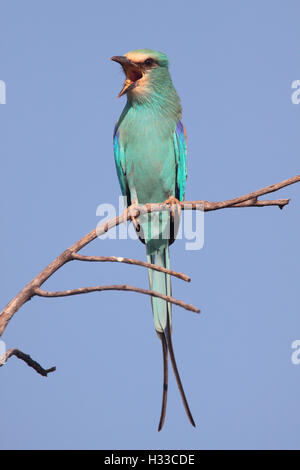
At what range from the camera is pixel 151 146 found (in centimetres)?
425

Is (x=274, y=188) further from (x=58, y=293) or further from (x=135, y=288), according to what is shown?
(x=58, y=293)

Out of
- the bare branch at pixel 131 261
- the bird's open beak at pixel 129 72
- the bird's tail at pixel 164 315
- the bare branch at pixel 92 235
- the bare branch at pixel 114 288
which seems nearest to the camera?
the bare branch at pixel 114 288

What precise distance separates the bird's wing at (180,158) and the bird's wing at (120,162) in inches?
15.1

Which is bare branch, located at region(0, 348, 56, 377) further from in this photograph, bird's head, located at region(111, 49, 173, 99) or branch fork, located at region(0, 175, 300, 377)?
bird's head, located at region(111, 49, 173, 99)

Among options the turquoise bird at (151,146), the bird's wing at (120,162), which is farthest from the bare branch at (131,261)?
the bird's wing at (120,162)

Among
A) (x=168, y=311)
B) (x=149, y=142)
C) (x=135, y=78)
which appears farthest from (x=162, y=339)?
(x=135, y=78)

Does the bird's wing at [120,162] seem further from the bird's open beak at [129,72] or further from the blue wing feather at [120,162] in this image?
the bird's open beak at [129,72]

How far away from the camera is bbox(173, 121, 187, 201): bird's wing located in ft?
14.4

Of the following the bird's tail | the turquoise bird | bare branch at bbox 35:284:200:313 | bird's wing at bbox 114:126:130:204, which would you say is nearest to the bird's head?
the turquoise bird

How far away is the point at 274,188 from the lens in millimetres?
2822

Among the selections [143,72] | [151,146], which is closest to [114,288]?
[151,146]

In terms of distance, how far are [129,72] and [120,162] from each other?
2.15 feet

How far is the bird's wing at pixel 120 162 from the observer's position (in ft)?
14.3

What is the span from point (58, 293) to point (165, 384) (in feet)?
3.73
